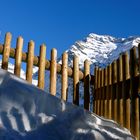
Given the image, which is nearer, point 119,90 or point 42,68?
point 119,90

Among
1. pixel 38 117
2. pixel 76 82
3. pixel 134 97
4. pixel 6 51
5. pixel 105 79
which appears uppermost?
pixel 6 51

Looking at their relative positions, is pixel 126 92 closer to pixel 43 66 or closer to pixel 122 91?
pixel 122 91

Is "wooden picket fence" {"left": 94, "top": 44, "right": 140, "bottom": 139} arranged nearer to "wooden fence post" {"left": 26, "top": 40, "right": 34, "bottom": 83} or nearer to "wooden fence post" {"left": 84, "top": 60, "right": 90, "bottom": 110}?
"wooden fence post" {"left": 84, "top": 60, "right": 90, "bottom": 110}

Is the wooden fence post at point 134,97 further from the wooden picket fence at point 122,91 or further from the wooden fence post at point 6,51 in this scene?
the wooden fence post at point 6,51

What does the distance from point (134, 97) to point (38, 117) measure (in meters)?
1.40

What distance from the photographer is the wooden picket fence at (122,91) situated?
12.0 ft

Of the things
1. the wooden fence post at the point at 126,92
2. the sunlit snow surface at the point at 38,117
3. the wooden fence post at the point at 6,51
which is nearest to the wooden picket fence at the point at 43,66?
the wooden fence post at the point at 6,51

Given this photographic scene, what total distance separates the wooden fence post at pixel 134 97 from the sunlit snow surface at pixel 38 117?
1.62 ft

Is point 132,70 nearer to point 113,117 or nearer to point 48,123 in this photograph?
point 113,117

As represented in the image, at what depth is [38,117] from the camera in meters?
2.69

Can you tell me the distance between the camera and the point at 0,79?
2.81 metres

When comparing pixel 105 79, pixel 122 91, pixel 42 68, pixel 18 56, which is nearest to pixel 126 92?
pixel 122 91

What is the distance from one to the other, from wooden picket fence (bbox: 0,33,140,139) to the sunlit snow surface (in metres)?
0.82

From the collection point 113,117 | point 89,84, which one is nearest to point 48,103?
point 113,117
